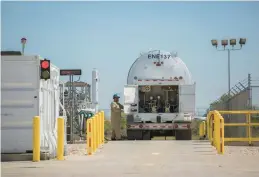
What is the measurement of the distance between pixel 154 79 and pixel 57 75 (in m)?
10.3

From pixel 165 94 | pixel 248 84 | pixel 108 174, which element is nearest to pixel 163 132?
pixel 165 94

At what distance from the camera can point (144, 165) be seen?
13758mm

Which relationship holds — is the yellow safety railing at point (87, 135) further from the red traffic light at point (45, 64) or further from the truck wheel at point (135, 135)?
the truck wheel at point (135, 135)

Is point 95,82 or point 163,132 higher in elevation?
point 95,82

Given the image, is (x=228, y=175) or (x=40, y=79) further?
(x=40, y=79)

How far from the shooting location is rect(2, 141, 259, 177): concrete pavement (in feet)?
40.0

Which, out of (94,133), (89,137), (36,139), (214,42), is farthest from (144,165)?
(214,42)

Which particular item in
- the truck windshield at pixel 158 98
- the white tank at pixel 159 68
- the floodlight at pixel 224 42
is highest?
the floodlight at pixel 224 42

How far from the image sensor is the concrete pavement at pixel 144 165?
40.0ft

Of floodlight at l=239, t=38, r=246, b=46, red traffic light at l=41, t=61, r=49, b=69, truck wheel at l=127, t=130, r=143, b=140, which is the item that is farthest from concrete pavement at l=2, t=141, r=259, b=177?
floodlight at l=239, t=38, r=246, b=46

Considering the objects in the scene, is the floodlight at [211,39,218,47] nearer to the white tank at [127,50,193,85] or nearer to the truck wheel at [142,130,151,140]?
the white tank at [127,50,193,85]

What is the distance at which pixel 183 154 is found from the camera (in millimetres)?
17062

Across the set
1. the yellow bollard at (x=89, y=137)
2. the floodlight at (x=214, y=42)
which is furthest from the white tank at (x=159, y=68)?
the yellow bollard at (x=89, y=137)

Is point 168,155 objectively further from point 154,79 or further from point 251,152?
point 154,79
